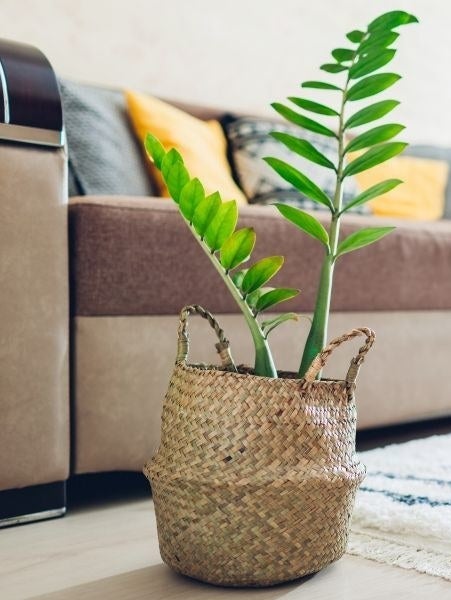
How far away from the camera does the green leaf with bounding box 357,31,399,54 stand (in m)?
0.94

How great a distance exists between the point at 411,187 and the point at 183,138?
3.19ft

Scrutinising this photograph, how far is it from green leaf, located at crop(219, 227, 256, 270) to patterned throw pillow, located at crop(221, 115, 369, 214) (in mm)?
1149

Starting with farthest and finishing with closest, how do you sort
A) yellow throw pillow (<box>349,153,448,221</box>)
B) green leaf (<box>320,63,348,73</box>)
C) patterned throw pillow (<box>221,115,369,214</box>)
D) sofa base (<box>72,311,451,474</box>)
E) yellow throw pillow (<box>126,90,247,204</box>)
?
1. yellow throw pillow (<box>349,153,448,221</box>)
2. patterned throw pillow (<box>221,115,369,214</box>)
3. yellow throw pillow (<box>126,90,247,204</box>)
4. sofa base (<box>72,311,451,474</box>)
5. green leaf (<box>320,63,348,73</box>)

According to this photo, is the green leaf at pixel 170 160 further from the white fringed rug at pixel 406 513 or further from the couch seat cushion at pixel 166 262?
the white fringed rug at pixel 406 513

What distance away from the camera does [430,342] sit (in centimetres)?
178

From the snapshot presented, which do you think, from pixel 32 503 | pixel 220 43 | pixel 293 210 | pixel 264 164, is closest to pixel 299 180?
pixel 293 210

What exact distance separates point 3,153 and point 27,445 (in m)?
0.41

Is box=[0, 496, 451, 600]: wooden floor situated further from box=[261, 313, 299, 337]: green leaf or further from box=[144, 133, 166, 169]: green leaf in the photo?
box=[144, 133, 166, 169]: green leaf

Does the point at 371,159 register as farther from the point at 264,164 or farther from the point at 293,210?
the point at 264,164

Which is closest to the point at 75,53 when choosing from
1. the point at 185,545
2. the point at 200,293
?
the point at 200,293

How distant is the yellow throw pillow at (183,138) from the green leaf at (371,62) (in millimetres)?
849

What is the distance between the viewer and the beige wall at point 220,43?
7.04 ft

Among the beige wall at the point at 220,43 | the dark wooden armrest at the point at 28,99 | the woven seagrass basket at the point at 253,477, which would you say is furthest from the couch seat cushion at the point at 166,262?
the beige wall at the point at 220,43

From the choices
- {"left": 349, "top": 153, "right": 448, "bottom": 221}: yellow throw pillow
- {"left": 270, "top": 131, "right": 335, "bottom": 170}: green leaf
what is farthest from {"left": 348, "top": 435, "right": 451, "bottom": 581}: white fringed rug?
{"left": 349, "top": 153, "right": 448, "bottom": 221}: yellow throw pillow
